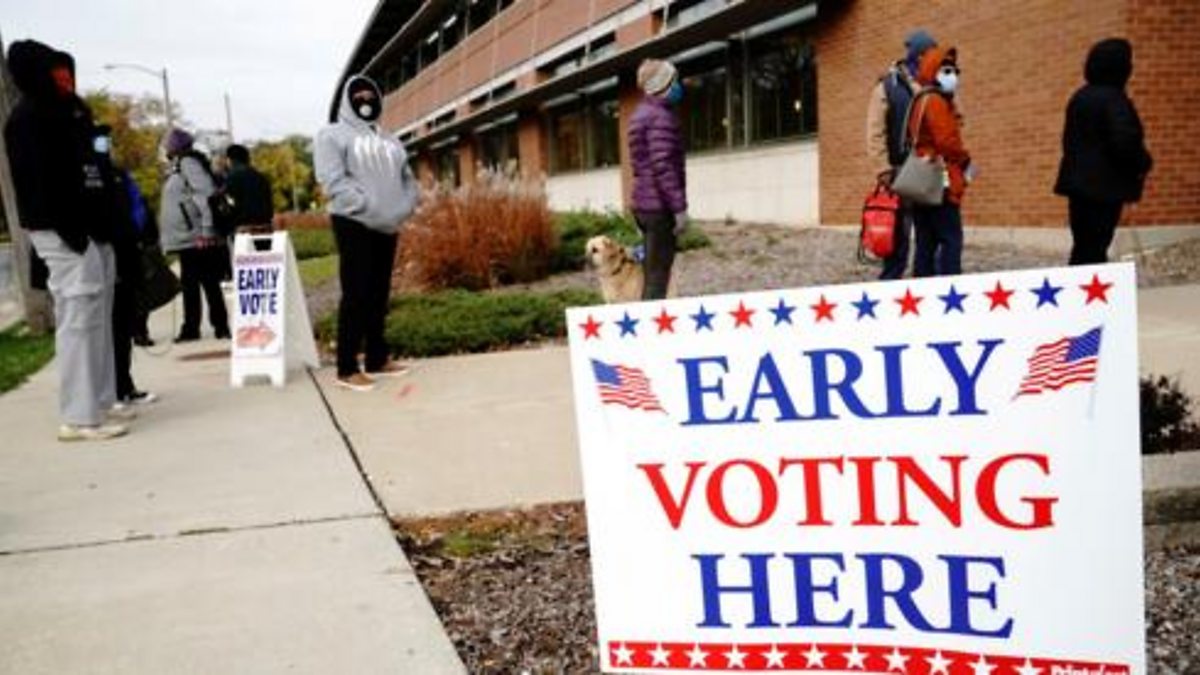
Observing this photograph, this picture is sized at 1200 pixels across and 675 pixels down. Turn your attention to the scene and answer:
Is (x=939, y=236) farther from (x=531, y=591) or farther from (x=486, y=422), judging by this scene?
(x=531, y=591)

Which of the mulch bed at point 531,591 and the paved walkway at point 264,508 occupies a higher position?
the paved walkway at point 264,508

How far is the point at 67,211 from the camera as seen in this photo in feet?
16.9

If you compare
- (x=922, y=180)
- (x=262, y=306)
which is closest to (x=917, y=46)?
(x=922, y=180)

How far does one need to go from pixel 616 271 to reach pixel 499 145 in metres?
27.4

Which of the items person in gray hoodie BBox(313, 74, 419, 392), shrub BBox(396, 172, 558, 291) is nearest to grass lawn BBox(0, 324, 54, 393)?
person in gray hoodie BBox(313, 74, 419, 392)

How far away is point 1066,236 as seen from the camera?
1023 centimetres

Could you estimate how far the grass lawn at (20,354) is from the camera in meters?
7.96

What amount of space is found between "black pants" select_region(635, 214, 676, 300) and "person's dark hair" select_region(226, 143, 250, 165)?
5173 millimetres

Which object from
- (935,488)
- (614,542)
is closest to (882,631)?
(935,488)

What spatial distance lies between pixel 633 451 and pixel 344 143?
14.8 feet

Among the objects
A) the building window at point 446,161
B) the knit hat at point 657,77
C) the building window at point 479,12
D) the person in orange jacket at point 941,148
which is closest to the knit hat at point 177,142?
the knit hat at point 657,77

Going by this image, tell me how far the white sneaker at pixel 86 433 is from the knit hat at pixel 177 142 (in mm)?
4505

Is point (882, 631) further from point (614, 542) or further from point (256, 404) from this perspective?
point (256, 404)

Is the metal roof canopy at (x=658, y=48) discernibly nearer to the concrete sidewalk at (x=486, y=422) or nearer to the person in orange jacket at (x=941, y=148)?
the person in orange jacket at (x=941, y=148)
